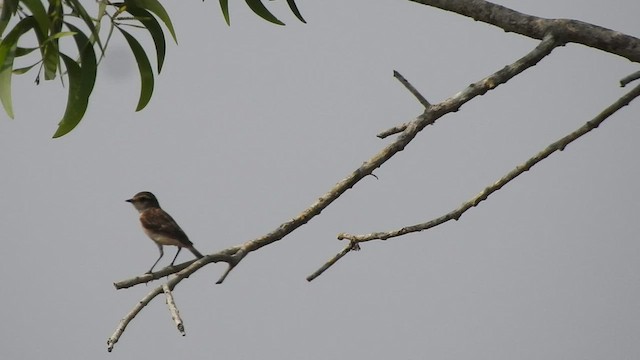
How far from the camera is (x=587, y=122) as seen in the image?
3.56 meters

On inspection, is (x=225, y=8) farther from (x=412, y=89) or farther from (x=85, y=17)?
(x=412, y=89)

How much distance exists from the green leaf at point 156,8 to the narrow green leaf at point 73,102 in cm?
43

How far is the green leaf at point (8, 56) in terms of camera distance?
399 cm

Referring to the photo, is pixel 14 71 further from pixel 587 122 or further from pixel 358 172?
pixel 587 122

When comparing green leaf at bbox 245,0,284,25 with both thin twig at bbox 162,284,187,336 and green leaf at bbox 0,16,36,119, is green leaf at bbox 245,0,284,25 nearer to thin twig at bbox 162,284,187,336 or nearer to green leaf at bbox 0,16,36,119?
green leaf at bbox 0,16,36,119

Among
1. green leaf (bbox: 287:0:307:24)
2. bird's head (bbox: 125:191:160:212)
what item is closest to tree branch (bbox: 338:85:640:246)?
green leaf (bbox: 287:0:307:24)

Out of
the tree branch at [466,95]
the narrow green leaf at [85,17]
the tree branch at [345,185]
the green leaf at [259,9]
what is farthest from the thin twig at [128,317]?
the green leaf at [259,9]

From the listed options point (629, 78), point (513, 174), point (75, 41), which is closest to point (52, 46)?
point (75, 41)

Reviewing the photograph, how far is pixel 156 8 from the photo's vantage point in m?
4.35

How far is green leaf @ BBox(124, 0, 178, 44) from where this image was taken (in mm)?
4332

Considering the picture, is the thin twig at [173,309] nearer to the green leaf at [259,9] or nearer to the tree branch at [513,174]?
the tree branch at [513,174]

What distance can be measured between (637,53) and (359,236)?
1.27 meters

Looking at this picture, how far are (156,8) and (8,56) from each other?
71cm

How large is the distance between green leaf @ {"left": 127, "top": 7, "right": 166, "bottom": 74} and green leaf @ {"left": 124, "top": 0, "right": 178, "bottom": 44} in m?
0.03
